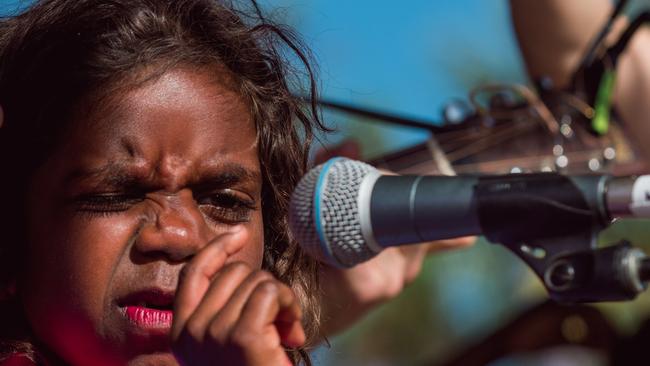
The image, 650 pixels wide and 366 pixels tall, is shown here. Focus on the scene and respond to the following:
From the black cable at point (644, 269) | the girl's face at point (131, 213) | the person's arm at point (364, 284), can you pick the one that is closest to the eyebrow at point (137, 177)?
the girl's face at point (131, 213)

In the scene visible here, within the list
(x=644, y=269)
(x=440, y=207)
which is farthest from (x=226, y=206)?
(x=644, y=269)

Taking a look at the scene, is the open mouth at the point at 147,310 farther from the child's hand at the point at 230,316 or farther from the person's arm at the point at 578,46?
the person's arm at the point at 578,46

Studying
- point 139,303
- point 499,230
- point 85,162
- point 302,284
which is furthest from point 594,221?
point 302,284

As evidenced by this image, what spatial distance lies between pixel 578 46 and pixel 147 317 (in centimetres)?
179

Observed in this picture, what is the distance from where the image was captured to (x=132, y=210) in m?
1.62

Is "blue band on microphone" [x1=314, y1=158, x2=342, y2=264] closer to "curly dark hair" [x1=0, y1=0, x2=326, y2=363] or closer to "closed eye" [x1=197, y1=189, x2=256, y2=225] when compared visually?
"closed eye" [x1=197, y1=189, x2=256, y2=225]

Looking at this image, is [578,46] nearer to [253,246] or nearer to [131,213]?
[253,246]

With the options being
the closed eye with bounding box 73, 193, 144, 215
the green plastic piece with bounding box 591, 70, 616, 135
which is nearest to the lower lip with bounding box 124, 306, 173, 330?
the closed eye with bounding box 73, 193, 144, 215

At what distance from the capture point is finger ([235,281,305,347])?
4.14ft

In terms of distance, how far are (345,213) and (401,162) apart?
1.57 metres

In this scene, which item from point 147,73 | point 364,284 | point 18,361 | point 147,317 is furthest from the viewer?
A: point 364,284

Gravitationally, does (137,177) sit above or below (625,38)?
above

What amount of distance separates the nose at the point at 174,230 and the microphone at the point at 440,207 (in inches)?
11.9

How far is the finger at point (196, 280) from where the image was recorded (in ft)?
4.30
